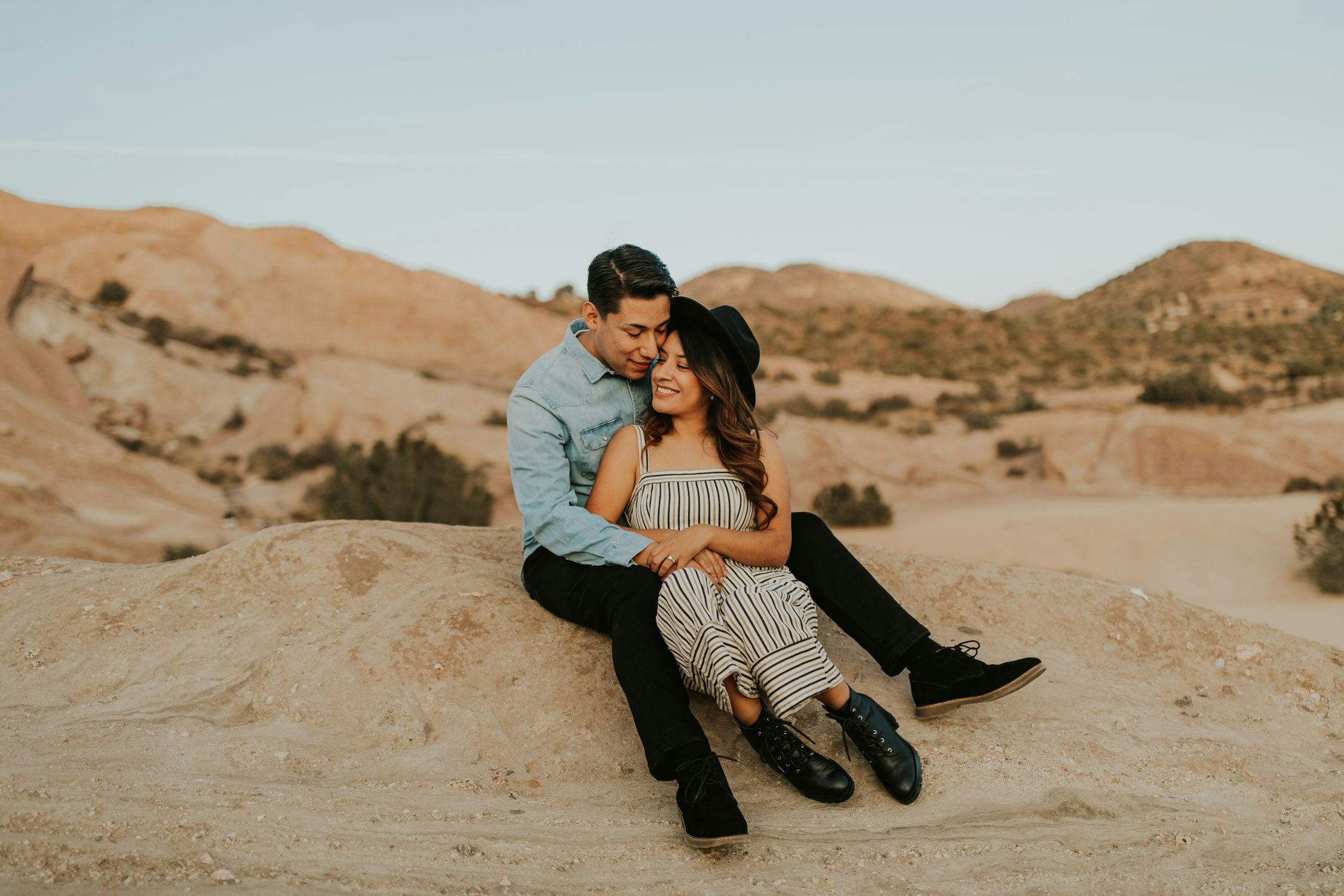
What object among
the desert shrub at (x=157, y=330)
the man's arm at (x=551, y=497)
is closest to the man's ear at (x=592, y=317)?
the man's arm at (x=551, y=497)

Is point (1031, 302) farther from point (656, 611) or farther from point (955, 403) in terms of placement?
point (656, 611)

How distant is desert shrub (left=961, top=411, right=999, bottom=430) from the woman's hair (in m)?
15.7

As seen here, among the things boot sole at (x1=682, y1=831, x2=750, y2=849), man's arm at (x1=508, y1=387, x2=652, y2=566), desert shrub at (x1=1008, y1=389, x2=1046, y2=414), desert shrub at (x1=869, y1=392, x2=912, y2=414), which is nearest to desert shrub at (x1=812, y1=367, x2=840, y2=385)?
desert shrub at (x1=869, y1=392, x2=912, y2=414)

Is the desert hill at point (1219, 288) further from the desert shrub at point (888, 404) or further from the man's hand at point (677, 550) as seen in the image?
the man's hand at point (677, 550)

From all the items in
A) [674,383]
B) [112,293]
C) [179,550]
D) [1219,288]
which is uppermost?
[1219,288]

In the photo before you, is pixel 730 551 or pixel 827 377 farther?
pixel 827 377

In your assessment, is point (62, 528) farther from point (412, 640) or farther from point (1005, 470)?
point (1005, 470)

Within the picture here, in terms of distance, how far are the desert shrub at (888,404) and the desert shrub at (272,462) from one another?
12.6m

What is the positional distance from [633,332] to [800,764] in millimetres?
1707

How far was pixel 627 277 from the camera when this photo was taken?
3500mm

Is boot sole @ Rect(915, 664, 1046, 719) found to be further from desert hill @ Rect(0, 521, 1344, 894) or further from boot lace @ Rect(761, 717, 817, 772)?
boot lace @ Rect(761, 717, 817, 772)

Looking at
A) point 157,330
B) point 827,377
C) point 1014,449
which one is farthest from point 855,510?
point 157,330

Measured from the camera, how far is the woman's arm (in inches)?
130

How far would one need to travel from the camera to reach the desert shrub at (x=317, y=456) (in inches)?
606
